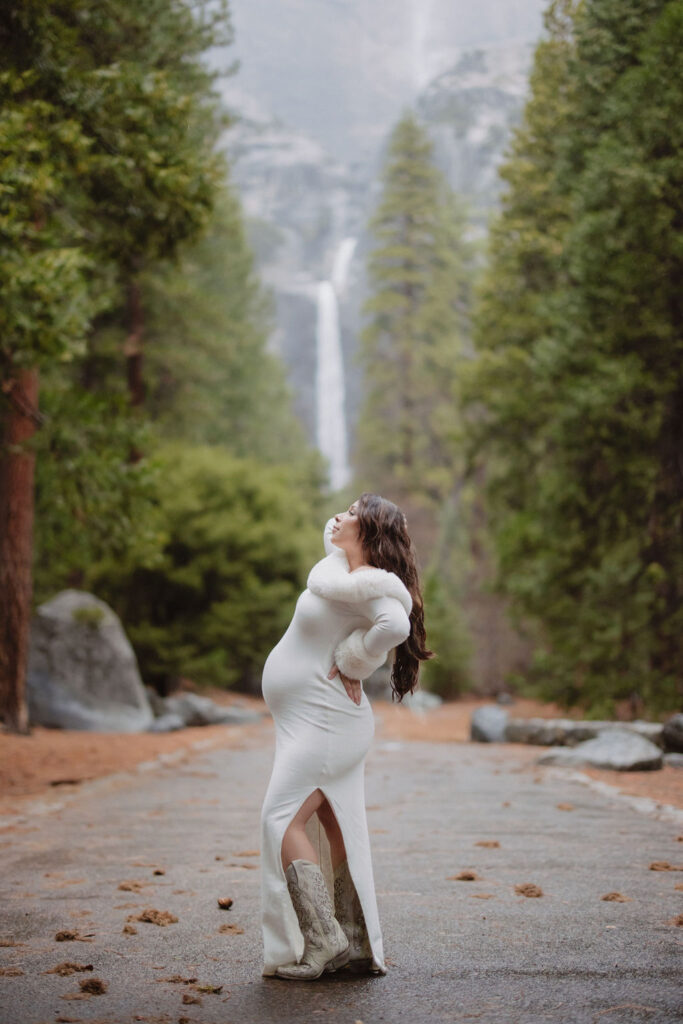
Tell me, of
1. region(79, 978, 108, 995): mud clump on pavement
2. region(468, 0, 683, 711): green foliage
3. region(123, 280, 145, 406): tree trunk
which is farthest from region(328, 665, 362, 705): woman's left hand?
region(123, 280, 145, 406): tree trunk

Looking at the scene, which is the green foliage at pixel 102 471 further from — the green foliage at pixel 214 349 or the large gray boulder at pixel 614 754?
the green foliage at pixel 214 349

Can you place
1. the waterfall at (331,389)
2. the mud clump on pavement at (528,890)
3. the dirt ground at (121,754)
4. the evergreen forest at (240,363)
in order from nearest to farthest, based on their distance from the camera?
the mud clump on pavement at (528,890)
the dirt ground at (121,754)
the evergreen forest at (240,363)
the waterfall at (331,389)

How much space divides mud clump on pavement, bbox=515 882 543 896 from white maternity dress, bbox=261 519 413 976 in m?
1.50

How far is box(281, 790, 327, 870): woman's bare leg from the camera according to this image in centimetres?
364

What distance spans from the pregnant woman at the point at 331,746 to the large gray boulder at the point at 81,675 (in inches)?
490

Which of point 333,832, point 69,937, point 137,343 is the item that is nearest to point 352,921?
point 333,832

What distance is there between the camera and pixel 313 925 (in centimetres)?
353

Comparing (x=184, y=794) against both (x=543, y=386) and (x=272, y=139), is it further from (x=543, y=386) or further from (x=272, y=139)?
(x=272, y=139)

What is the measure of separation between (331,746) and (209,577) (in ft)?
60.4

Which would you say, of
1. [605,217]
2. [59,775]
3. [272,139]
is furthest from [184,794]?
[272,139]

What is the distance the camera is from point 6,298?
8695 mm

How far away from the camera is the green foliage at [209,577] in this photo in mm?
20703

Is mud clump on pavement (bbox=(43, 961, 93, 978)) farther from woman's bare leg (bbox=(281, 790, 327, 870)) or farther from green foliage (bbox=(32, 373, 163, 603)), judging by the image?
green foliage (bbox=(32, 373, 163, 603))

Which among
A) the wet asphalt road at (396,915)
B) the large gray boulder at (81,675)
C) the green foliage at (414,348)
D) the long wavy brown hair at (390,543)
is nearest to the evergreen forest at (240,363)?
the long wavy brown hair at (390,543)
